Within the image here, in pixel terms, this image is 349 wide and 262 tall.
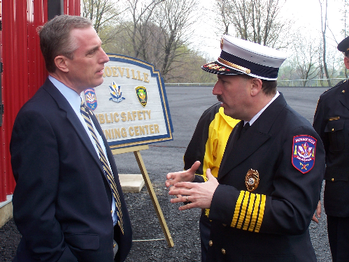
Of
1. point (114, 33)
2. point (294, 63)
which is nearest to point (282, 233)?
point (114, 33)

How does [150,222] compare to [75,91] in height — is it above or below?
below

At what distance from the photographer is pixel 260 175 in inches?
59.7

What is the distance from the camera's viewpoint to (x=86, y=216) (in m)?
1.60

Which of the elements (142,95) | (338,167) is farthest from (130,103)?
(338,167)

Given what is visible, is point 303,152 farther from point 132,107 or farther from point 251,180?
point 132,107

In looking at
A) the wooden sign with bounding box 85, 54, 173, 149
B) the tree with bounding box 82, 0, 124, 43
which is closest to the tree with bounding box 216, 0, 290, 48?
the tree with bounding box 82, 0, 124, 43

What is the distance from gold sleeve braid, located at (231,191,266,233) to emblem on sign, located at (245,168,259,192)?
63 millimetres

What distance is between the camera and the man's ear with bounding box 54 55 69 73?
1688 millimetres

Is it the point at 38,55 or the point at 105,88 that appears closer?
the point at 38,55

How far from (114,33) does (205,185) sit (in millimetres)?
26098

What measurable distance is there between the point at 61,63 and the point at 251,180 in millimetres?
1155

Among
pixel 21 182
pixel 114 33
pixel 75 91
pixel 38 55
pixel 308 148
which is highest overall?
pixel 114 33

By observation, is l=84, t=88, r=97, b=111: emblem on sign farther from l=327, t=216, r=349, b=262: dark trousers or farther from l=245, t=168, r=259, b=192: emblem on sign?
l=327, t=216, r=349, b=262: dark trousers

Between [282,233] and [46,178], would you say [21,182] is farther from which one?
[282,233]
